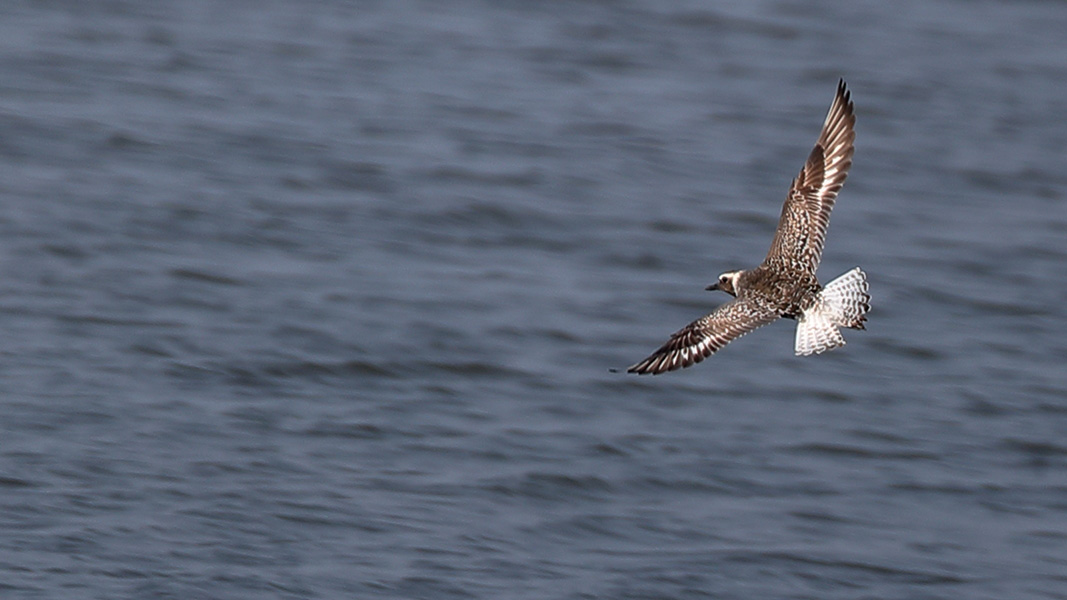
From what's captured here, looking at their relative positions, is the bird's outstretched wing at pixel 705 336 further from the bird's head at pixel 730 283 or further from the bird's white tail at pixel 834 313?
the bird's head at pixel 730 283

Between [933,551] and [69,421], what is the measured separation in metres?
4.71

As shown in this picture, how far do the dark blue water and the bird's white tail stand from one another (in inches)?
79.2

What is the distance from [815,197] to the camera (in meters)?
8.16

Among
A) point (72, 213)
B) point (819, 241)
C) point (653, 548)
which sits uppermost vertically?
point (819, 241)

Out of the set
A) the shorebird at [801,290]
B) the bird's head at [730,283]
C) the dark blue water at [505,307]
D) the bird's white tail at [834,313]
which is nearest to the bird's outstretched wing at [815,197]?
the shorebird at [801,290]

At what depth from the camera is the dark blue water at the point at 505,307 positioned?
9.18 metres

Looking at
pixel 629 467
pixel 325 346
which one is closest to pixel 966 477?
pixel 629 467

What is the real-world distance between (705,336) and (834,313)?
533mm

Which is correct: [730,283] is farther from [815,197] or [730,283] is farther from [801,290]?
[815,197]

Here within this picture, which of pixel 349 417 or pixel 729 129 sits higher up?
pixel 729 129

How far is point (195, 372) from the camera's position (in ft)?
35.6

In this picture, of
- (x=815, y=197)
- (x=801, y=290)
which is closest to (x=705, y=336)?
(x=801, y=290)

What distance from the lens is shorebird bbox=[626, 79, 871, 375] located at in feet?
23.7

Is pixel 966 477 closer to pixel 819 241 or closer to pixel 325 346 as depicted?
pixel 819 241
